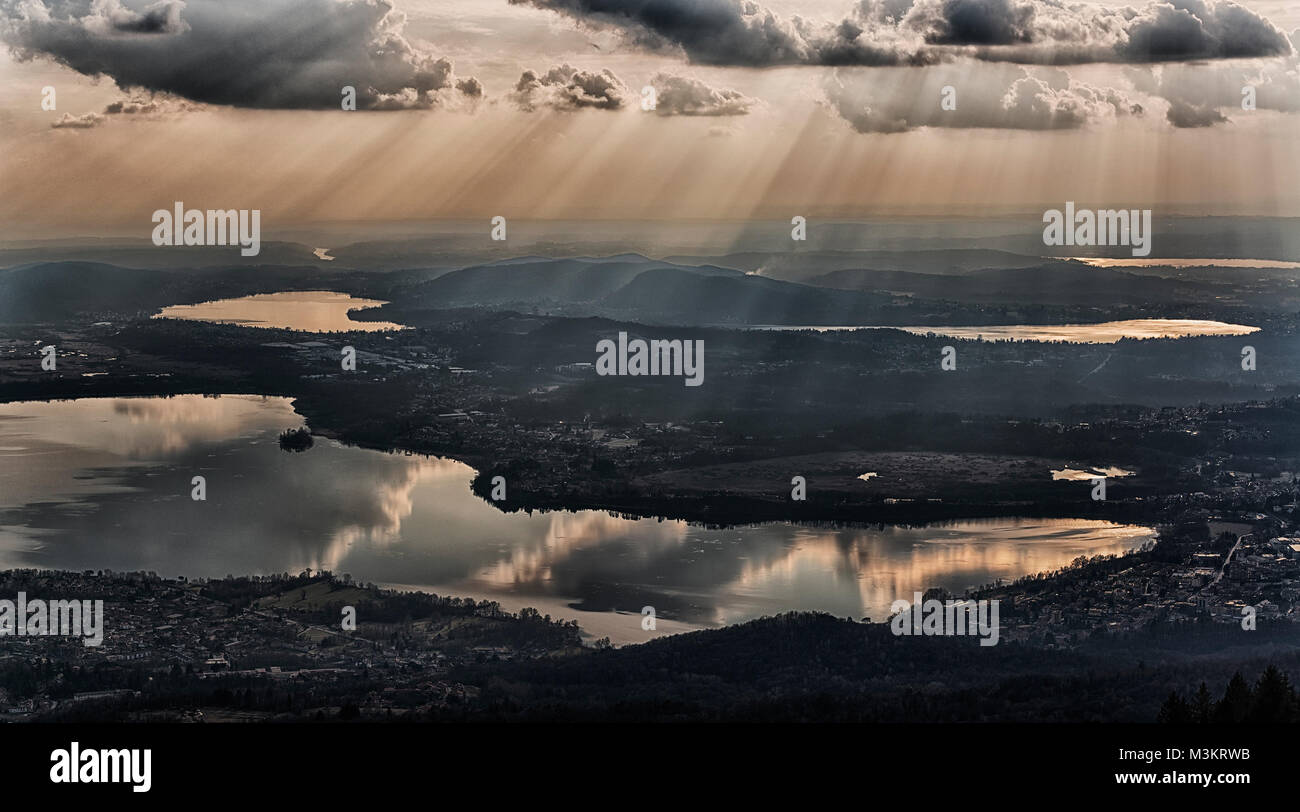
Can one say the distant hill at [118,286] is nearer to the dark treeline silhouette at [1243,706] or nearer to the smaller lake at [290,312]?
the smaller lake at [290,312]

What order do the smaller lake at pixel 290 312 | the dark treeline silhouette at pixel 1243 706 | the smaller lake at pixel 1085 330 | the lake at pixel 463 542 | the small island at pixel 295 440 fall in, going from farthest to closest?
1. the smaller lake at pixel 290 312
2. the smaller lake at pixel 1085 330
3. the small island at pixel 295 440
4. the lake at pixel 463 542
5. the dark treeline silhouette at pixel 1243 706

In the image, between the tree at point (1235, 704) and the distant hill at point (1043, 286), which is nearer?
the tree at point (1235, 704)

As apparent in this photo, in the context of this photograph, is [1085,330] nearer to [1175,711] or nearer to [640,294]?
[640,294]

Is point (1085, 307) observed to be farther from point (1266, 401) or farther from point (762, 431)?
point (762, 431)

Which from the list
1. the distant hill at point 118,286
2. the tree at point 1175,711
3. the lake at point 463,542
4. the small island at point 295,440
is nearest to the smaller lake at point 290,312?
the distant hill at point 118,286

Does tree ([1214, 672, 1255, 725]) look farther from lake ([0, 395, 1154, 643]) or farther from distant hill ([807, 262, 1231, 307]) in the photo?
distant hill ([807, 262, 1231, 307])

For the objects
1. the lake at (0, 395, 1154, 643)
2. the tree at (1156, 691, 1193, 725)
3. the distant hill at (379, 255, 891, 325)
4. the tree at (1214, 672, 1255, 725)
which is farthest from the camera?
the distant hill at (379, 255, 891, 325)

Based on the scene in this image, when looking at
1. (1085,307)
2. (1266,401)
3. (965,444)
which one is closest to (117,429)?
(965,444)

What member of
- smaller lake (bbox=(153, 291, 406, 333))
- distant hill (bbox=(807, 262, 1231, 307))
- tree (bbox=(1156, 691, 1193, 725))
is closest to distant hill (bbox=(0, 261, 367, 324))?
smaller lake (bbox=(153, 291, 406, 333))
